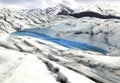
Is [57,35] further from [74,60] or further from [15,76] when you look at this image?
[15,76]

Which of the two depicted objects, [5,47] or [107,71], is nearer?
[107,71]

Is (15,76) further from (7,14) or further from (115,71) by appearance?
(7,14)

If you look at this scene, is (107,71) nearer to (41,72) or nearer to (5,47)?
(41,72)


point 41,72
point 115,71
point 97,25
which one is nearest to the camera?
point 41,72

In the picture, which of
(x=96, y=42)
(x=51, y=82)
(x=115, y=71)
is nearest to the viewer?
(x=51, y=82)

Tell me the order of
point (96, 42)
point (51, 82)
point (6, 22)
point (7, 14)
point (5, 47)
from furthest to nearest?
1. point (7, 14)
2. point (6, 22)
3. point (96, 42)
4. point (5, 47)
5. point (51, 82)

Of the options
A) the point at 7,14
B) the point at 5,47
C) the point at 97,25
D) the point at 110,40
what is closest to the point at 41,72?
the point at 5,47

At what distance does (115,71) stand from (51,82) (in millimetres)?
4072

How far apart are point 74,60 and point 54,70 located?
3.03 meters

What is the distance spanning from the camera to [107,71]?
12.1 m

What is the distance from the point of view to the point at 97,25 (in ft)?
116

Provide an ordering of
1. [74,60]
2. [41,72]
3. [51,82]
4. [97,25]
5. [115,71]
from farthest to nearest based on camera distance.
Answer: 1. [97,25]
2. [74,60]
3. [115,71]
4. [41,72]
5. [51,82]

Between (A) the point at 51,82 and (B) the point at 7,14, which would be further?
(B) the point at 7,14

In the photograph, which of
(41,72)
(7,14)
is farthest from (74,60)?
(7,14)
